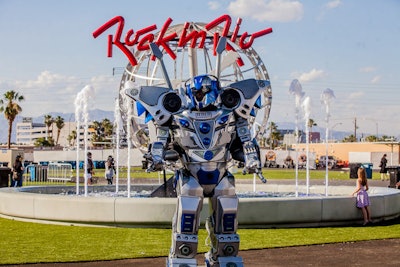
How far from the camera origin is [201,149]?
8.88 meters

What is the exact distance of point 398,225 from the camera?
16.0 metres

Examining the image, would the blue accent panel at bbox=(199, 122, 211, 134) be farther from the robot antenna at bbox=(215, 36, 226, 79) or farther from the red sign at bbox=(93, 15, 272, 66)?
the red sign at bbox=(93, 15, 272, 66)

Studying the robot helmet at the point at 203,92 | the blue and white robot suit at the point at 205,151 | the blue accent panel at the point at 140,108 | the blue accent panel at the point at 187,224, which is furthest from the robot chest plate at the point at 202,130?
the blue accent panel at the point at 187,224

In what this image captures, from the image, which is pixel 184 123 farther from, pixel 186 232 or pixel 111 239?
pixel 111 239

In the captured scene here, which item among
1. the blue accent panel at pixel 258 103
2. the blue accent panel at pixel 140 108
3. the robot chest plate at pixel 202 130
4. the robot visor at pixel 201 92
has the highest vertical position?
the robot visor at pixel 201 92

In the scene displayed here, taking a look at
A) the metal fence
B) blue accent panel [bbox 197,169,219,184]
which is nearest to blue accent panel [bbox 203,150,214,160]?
blue accent panel [bbox 197,169,219,184]

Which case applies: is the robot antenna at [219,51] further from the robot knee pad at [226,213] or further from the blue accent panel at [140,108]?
the robot knee pad at [226,213]

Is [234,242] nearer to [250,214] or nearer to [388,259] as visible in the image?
[388,259]

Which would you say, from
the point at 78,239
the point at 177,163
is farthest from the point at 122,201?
the point at 177,163

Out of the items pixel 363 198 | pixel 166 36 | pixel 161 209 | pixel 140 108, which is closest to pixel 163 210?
pixel 161 209

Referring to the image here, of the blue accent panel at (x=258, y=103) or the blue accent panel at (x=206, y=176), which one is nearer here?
the blue accent panel at (x=206, y=176)

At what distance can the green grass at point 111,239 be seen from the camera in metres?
11.4

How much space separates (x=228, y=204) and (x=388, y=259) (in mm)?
3874

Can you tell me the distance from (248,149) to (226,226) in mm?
1095
